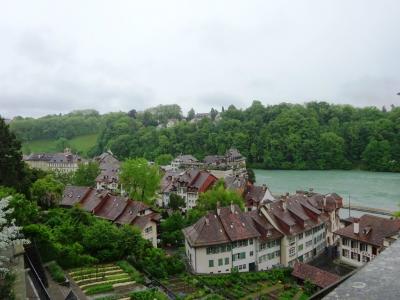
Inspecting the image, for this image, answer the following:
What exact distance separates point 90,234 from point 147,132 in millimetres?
90660

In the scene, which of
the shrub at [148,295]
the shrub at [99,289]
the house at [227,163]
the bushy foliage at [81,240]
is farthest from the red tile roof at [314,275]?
the house at [227,163]

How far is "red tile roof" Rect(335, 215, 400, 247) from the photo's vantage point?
2781 cm

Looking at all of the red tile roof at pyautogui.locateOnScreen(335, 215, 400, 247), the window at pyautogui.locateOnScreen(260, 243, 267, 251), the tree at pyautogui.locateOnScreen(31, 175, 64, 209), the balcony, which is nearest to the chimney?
the red tile roof at pyautogui.locateOnScreen(335, 215, 400, 247)

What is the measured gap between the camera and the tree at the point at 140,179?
1511 inches

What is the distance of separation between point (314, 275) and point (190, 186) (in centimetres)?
2418

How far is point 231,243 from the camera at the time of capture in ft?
90.1

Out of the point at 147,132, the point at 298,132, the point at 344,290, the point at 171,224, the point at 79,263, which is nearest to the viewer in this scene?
the point at 344,290

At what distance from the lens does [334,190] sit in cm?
6116

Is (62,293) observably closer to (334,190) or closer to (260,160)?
(334,190)

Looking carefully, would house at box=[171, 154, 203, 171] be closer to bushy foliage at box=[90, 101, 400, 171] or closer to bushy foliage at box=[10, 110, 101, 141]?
bushy foliage at box=[90, 101, 400, 171]

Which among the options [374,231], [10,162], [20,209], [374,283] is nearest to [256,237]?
[374,231]

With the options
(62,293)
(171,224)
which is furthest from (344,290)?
(171,224)

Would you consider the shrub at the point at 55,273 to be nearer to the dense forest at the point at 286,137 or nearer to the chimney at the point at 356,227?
the chimney at the point at 356,227

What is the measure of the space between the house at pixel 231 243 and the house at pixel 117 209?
3161 millimetres
